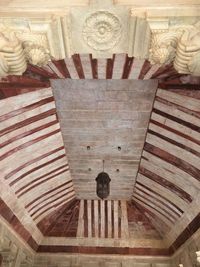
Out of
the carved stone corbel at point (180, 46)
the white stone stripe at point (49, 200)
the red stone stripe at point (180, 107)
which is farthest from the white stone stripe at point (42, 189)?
the carved stone corbel at point (180, 46)

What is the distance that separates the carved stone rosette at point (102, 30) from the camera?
242cm

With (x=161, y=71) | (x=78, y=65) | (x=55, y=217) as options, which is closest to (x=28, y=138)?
(x=78, y=65)

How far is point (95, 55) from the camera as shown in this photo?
2680 mm

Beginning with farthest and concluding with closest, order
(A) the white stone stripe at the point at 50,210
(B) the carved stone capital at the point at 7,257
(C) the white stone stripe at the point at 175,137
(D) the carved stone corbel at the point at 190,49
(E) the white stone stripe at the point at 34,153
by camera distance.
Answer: (A) the white stone stripe at the point at 50,210 → (B) the carved stone capital at the point at 7,257 → (E) the white stone stripe at the point at 34,153 → (C) the white stone stripe at the point at 175,137 → (D) the carved stone corbel at the point at 190,49

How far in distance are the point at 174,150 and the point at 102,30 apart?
383cm

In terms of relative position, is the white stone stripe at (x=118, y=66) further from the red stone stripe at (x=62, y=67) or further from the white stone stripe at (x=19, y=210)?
the white stone stripe at (x=19, y=210)

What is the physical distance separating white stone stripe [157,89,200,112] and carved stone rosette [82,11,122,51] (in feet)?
7.17

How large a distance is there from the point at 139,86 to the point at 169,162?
7.23 feet

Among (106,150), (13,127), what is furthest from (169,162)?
(13,127)

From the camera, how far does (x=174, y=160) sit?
20.1ft

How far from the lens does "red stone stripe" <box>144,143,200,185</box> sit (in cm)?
593

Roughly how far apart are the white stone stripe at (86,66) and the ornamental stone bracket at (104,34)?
1374 mm

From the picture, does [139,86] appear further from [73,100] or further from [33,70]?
[33,70]

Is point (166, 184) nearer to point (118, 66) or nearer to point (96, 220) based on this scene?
point (96, 220)
